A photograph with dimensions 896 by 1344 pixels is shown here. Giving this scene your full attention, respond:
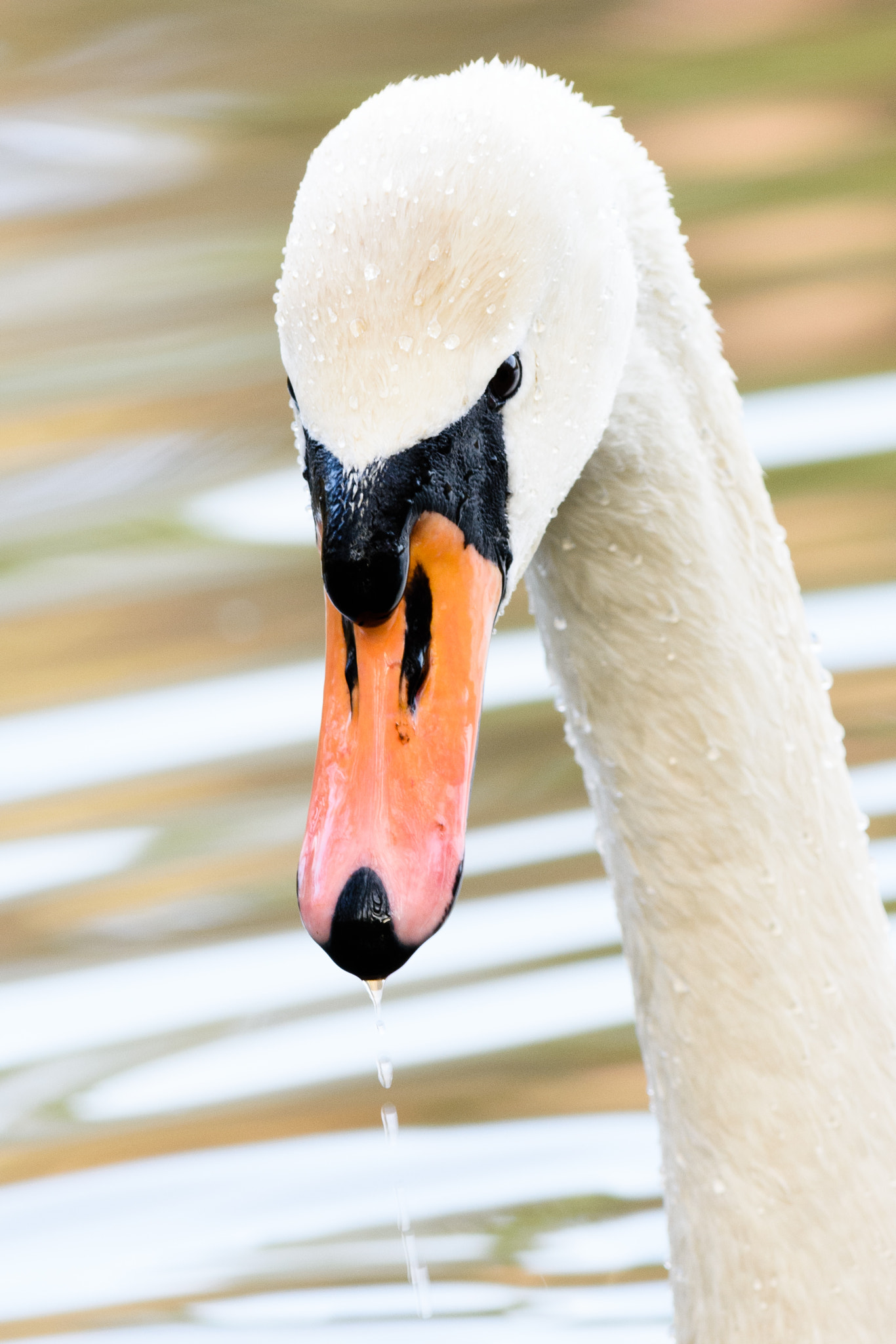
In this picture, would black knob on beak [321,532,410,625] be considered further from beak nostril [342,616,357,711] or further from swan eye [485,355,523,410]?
swan eye [485,355,523,410]

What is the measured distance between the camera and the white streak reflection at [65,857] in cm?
462

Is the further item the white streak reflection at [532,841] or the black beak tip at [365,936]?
the white streak reflection at [532,841]

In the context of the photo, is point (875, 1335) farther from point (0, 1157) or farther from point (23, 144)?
point (23, 144)

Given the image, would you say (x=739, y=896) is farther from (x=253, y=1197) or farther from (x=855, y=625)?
(x=855, y=625)

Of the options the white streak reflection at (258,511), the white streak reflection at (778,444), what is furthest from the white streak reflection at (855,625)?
the white streak reflection at (258,511)

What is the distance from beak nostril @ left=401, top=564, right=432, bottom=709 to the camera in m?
2.12

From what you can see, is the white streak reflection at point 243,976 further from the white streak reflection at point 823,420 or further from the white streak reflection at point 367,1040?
the white streak reflection at point 823,420

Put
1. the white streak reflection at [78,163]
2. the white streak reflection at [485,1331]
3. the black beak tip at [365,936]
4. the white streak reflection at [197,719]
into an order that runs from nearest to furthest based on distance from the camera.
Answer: the black beak tip at [365,936] < the white streak reflection at [485,1331] < the white streak reflection at [197,719] < the white streak reflection at [78,163]

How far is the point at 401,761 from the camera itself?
2.08 metres

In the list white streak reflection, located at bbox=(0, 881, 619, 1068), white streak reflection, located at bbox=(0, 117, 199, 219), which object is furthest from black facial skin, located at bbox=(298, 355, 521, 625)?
white streak reflection, located at bbox=(0, 117, 199, 219)

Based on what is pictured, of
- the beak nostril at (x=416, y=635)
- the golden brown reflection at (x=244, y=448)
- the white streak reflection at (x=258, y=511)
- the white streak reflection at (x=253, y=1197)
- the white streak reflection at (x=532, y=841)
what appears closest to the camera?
the beak nostril at (x=416, y=635)

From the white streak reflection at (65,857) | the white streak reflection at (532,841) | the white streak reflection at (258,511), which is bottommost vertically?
the white streak reflection at (532,841)

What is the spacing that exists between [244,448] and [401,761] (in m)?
3.31

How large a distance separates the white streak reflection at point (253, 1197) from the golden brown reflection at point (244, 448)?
0.05 ft
